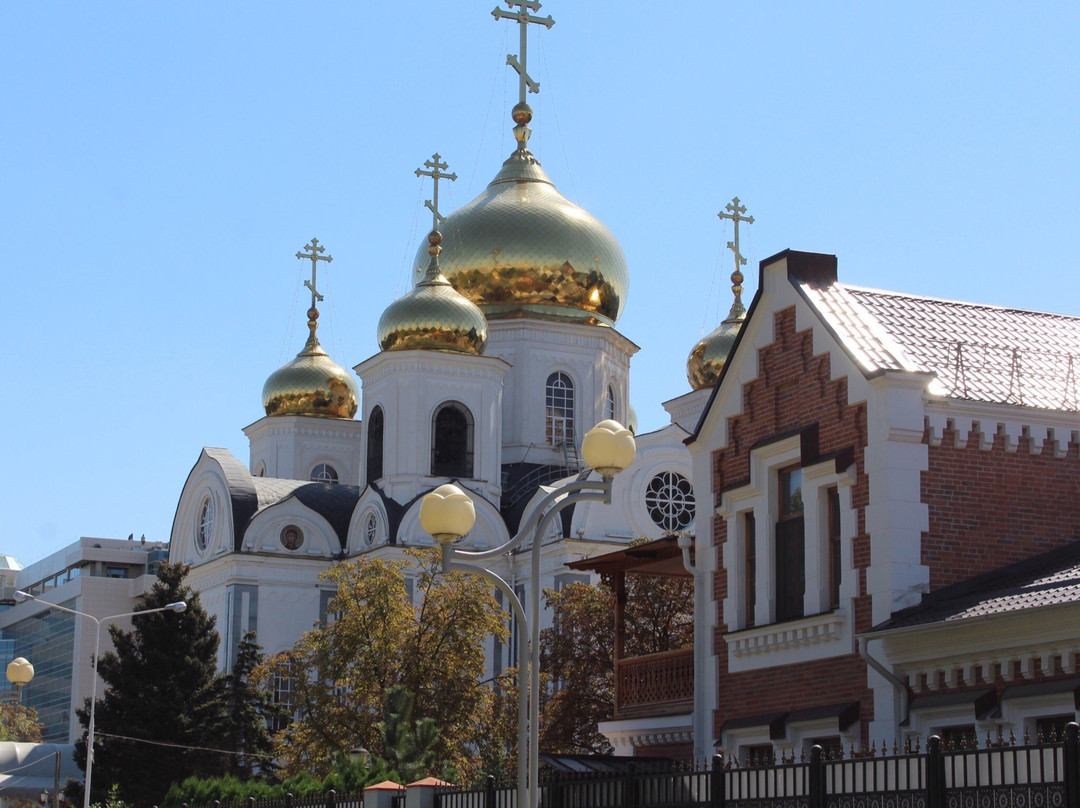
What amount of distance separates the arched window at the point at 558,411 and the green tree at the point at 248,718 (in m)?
12.1

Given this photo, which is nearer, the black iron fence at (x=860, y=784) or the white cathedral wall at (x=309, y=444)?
the black iron fence at (x=860, y=784)

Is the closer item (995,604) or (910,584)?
(995,604)

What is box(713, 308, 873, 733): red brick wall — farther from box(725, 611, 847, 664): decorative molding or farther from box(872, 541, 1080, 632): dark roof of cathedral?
box(872, 541, 1080, 632): dark roof of cathedral

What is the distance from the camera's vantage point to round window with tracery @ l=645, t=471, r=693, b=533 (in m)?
47.9

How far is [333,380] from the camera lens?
58.5 m

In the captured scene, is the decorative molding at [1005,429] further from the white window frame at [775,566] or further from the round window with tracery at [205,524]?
the round window with tracery at [205,524]

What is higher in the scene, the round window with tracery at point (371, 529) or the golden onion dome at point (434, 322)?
the golden onion dome at point (434, 322)

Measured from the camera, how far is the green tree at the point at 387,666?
34250 millimetres

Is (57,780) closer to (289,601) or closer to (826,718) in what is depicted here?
(289,601)

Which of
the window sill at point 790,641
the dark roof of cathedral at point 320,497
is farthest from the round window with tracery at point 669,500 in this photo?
the window sill at point 790,641

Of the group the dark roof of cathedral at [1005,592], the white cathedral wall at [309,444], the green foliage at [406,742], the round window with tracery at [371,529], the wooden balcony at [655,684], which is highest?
the white cathedral wall at [309,444]

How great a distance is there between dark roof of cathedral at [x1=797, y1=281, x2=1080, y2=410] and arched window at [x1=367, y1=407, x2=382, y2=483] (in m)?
31.2

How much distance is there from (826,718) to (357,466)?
130 ft

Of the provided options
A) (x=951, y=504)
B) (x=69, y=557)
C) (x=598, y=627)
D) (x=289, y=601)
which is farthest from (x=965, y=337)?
(x=69, y=557)
